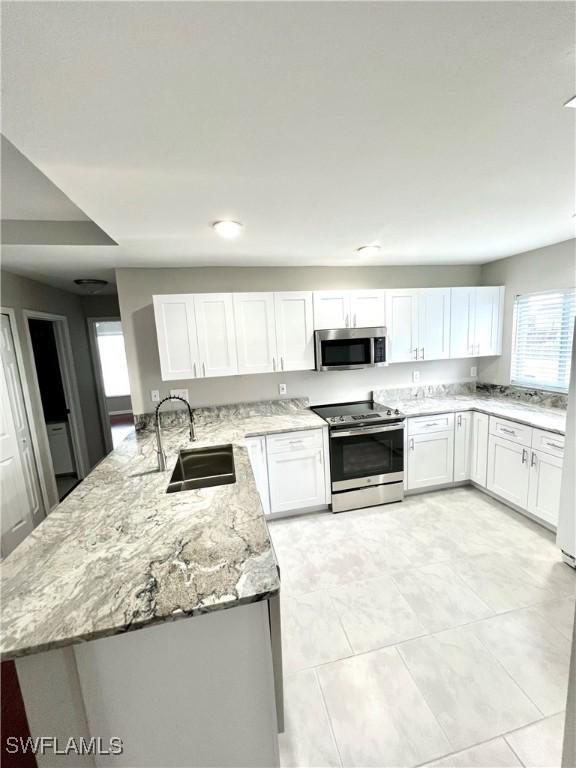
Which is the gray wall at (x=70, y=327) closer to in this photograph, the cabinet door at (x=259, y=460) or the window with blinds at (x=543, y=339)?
the cabinet door at (x=259, y=460)

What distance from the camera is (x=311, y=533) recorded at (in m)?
2.76

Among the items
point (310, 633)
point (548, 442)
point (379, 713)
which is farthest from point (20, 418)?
point (548, 442)

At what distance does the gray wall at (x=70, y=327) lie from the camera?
2881 millimetres

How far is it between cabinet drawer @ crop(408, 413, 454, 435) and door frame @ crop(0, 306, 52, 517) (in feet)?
12.1

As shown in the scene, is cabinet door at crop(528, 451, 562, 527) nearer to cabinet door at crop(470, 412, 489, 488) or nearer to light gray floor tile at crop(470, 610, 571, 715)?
cabinet door at crop(470, 412, 489, 488)

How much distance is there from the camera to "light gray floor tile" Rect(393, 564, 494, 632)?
1854 mm

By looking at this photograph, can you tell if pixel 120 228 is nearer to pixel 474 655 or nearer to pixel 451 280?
pixel 474 655

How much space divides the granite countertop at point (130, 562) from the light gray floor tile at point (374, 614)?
105 cm

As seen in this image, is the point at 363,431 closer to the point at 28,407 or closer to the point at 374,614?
the point at 374,614

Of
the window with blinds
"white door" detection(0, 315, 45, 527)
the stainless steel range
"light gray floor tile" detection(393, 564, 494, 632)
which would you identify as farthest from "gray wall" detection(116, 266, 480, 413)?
"light gray floor tile" detection(393, 564, 494, 632)

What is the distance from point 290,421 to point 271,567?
1.94m

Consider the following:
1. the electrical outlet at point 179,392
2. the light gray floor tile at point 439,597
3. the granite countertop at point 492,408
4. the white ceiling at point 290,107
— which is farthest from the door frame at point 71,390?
the light gray floor tile at point 439,597

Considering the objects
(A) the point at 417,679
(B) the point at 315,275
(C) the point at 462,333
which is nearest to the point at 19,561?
(A) the point at 417,679

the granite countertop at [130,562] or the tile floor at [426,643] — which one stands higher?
the granite countertop at [130,562]
